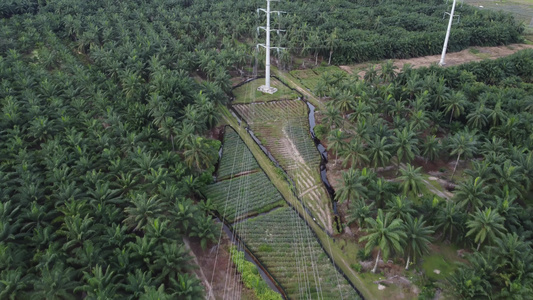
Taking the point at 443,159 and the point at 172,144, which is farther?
the point at 443,159

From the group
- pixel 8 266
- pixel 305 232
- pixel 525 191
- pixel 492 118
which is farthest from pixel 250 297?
pixel 492 118

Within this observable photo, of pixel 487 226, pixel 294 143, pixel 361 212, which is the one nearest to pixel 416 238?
pixel 361 212

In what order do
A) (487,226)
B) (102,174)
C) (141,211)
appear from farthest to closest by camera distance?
1. (102,174)
2. (141,211)
3. (487,226)

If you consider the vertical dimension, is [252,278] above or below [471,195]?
below

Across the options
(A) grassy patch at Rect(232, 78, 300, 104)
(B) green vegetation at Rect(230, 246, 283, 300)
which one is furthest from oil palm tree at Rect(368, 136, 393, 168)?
(A) grassy patch at Rect(232, 78, 300, 104)

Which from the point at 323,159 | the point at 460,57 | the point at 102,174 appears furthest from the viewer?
the point at 460,57

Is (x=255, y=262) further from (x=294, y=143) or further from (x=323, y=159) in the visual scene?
(x=294, y=143)
